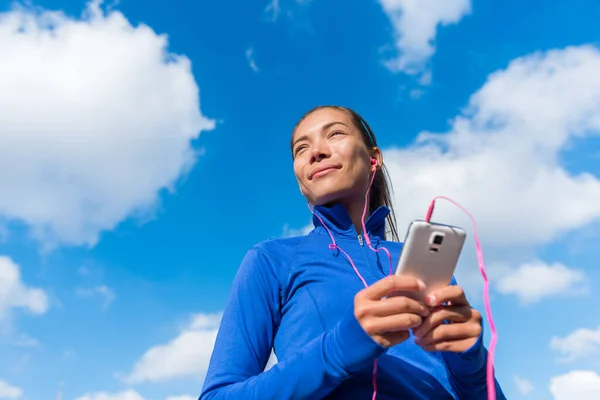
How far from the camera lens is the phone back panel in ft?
7.58

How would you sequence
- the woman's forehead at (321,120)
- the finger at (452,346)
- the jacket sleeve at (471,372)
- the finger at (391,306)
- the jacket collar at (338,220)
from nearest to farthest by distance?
the finger at (391,306) → the finger at (452,346) → the jacket sleeve at (471,372) → the jacket collar at (338,220) → the woman's forehead at (321,120)

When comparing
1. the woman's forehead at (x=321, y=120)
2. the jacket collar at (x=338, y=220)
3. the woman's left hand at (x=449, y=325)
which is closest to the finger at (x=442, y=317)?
A: the woman's left hand at (x=449, y=325)

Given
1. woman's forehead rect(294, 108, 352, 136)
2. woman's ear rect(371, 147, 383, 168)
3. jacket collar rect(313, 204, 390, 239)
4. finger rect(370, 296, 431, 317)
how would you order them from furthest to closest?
1. woman's ear rect(371, 147, 383, 168)
2. woman's forehead rect(294, 108, 352, 136)
3. jacket collar rect(313, 204, 390, 239)
4. finger rect(370, 296, 431, 317)

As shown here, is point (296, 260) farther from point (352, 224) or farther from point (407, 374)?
point (407, 374)

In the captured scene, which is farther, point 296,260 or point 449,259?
point 296,260

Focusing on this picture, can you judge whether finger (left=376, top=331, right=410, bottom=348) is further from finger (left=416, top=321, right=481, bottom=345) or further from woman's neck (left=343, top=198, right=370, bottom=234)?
woman's neck (left=343, top=198, right=370, bottom=234)

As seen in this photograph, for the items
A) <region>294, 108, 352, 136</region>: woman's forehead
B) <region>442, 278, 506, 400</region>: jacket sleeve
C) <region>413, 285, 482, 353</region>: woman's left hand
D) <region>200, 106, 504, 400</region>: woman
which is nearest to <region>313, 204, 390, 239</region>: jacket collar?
<region>200, 106, 504, 400</region>: woman

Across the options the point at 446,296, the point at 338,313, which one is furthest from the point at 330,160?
the point at 446,296

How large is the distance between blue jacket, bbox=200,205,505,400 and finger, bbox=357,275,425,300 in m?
0.16

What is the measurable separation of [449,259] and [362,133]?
2323 mm

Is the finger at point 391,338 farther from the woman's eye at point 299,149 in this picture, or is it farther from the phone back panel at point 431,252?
the woman's eye at point 299,149

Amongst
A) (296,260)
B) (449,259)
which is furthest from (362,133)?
(449,259)

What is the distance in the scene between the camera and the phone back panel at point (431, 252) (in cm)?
231

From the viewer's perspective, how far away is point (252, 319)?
10.6 ft
